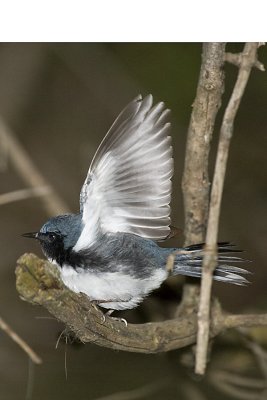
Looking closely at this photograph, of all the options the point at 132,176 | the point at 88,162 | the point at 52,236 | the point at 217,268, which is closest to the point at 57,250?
the point at 52,236

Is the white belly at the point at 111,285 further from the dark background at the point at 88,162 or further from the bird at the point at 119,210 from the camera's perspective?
the dark background at the point at 88,162

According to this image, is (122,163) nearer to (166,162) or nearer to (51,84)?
(166,162)

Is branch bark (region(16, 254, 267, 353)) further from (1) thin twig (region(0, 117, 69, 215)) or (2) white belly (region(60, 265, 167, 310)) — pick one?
(1) thin twig (region(0, 117, 69, 215))

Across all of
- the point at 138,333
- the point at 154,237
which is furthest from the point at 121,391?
the point at 154,237

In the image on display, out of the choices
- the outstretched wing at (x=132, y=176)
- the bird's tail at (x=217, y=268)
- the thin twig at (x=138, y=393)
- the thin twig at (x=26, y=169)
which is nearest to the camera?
the outstretched wing at (x=132, y=176)

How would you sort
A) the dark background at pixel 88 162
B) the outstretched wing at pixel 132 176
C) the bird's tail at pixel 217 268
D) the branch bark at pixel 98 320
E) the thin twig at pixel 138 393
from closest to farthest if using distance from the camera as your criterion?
1. the branch bark at pixel 98 320
2. the outstretched wing at pixel 132 176
3. the bird's tail at pixel 217 268
4. the thin twig at pixel 138 393
5. the dark background at pixel 88 162

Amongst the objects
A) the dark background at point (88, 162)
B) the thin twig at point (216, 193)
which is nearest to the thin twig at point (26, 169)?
the dark background at point (88, 162)
